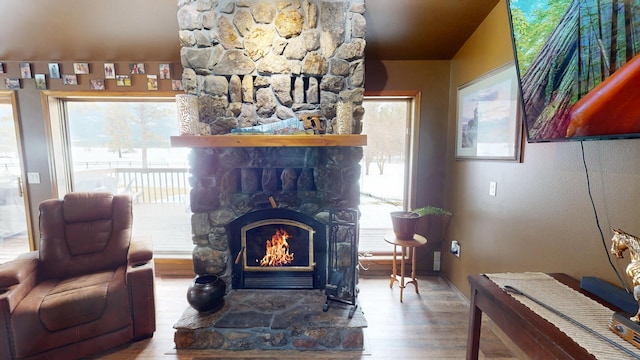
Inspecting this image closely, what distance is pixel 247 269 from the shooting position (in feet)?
8.17

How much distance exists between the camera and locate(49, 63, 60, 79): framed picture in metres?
2.77

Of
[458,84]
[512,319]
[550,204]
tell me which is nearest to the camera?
[512,319]

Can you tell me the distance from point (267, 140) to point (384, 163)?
1.60 meters

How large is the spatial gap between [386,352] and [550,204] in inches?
59.0

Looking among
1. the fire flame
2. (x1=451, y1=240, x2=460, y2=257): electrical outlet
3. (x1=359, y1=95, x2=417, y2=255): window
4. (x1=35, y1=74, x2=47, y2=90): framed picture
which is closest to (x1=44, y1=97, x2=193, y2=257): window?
(x1=35, y1=74, x2=47, y2=90): framed picture

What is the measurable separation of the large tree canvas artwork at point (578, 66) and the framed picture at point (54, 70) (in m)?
3.99

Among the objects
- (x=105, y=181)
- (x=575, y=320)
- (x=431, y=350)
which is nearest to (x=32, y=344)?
(x=105, y=181)

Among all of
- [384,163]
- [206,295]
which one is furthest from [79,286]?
[384,163]

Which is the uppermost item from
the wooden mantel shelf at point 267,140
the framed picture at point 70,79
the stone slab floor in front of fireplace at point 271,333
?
the framed picture at point 70,79

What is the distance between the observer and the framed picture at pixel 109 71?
279 cm

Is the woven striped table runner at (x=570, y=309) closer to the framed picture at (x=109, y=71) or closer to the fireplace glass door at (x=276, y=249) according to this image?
the fireplace glass door at (x=276, y=249)

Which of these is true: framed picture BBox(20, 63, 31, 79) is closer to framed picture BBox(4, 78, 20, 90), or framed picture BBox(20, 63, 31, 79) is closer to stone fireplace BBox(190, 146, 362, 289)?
framed picture BBox(4, 78, 20, 90)

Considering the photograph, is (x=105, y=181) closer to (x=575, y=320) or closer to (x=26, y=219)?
(x=26, y=219)

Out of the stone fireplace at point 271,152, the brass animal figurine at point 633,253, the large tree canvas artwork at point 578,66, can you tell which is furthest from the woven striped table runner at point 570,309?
the stone fireplace at point 271,152
